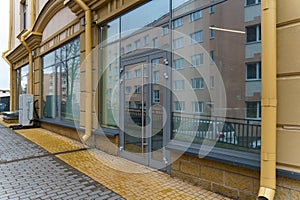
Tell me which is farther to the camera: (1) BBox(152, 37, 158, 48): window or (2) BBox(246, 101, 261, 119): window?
(1) BBox(152, 37, 158, 48): window

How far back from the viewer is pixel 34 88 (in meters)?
10.8

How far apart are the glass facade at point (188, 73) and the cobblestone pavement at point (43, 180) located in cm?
134

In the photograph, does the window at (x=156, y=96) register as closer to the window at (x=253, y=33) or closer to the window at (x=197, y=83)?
the window at (x=197, y=83)

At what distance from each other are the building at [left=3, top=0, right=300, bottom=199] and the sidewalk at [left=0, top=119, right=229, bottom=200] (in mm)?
192

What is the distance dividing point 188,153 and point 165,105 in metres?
0.98

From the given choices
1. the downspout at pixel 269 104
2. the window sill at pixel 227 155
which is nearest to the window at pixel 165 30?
the downspout at pixel 269 104

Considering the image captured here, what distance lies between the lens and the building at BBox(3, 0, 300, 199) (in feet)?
8.71

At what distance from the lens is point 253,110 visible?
3158mm

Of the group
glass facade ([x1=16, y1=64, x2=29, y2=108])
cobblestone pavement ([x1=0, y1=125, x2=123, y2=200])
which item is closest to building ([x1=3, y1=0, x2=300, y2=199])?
cobblestone pavement ([x1=0, y1=125, x2=123, y2=200])

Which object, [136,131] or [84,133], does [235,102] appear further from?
[84,133]

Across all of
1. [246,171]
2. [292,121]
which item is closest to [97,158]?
[246,171]

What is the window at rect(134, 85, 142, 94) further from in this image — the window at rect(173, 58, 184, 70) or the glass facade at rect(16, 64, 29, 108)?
the glass facade at rect(16, 64, 29, 108)

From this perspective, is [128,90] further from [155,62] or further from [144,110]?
[155,62]

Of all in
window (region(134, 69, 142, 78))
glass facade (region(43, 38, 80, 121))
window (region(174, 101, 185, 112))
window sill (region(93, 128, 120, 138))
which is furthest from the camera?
glass facade (region(43, 38, 80, 121))
